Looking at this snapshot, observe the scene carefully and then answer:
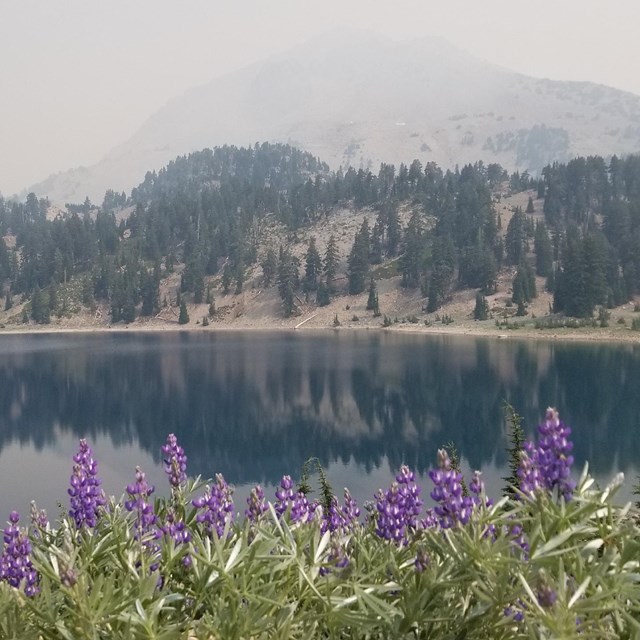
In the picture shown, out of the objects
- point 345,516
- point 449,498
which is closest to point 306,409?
point 345,516

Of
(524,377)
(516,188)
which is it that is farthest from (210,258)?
(524,377)

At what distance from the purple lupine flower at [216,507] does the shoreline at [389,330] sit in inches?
3485

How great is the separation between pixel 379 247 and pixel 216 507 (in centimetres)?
14885

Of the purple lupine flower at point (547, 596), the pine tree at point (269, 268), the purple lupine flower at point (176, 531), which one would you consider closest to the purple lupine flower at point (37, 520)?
the purple lupine flower at point (176, 531)

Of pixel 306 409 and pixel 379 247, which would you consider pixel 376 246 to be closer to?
pixel 379 247

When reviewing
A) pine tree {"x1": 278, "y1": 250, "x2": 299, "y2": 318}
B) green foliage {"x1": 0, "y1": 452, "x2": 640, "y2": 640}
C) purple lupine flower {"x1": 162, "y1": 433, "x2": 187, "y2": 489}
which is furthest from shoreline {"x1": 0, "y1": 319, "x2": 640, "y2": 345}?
green foliage {"x1": 0, "y1": 452, "x2": 640, "y2": 640}

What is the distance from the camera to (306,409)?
176 feet

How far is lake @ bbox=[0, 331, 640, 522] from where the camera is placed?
36.9 meters

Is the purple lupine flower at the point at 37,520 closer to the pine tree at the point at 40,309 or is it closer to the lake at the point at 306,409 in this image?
the lake at the point at 306,409

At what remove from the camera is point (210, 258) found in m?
167

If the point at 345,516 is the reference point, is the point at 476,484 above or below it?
above

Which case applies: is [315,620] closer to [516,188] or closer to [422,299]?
[422,299]

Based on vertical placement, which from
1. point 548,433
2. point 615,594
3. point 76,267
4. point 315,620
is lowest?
point 315,620

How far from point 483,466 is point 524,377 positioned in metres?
28.0
